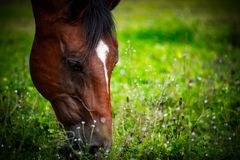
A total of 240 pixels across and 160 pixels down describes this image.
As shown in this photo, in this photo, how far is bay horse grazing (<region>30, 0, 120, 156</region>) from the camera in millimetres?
3225

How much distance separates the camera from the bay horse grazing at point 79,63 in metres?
3.22

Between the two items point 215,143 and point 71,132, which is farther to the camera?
point 215,143

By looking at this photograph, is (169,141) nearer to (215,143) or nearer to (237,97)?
(215,143)

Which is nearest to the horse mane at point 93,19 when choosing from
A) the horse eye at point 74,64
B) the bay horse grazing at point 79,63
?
the bay horse grazing at point 79,63

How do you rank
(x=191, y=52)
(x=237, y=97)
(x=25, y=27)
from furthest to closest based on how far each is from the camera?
(x=25, y=27) → (x=191, y=52) → (x=237, y=97)

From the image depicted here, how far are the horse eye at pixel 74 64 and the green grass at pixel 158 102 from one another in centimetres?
63

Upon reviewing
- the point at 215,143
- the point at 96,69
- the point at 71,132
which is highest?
the point at 96,69

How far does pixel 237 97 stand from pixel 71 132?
8.88 feet

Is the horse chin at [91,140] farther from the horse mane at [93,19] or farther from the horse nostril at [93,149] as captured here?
the horse mane at [93,19]

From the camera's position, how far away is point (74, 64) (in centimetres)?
331

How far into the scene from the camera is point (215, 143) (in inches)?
151

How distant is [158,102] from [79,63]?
47.6 inches

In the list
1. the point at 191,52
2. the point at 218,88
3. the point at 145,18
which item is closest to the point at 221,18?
the point at 145,18

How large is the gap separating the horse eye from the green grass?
2.06 ft
